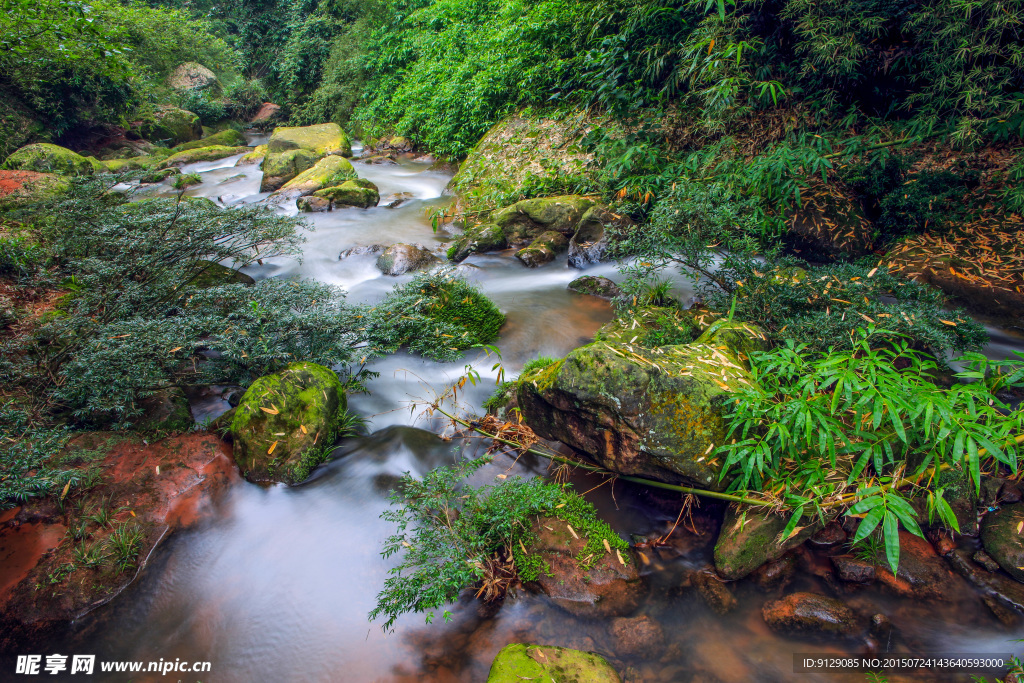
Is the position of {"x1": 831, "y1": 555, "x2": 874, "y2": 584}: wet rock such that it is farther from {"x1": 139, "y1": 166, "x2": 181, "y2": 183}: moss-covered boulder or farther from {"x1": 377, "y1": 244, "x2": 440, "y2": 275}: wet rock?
{"x1": 139, "y1": 166, "x2": 181, "y2": 183}: moss-covered boulder

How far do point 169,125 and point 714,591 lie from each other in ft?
75.3

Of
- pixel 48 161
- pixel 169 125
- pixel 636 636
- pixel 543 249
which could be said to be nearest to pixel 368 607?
pixel 636 636

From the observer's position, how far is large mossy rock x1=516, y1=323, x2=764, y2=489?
324 centimetres

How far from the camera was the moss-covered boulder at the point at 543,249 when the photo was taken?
7559 millimetres

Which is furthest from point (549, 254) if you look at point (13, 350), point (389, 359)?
point (13, 350)

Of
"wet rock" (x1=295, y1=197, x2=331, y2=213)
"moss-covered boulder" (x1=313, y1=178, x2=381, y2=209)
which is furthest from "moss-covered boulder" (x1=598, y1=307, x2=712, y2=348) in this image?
"wet rock" (x1=295, y1=197, x2=331, y2=213)

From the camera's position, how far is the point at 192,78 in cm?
2169

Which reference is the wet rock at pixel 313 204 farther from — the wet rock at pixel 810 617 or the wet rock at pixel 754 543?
the wet rock at pixel 810 617

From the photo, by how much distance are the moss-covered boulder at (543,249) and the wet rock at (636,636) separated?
539cm

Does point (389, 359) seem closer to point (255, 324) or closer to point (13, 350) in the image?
point (255, 324)

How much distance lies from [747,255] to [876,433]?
2166 mm

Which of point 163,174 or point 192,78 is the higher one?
point 192,78

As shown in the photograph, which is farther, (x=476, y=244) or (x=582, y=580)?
(x=476, y=244)

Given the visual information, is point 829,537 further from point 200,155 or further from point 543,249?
point 200,155
